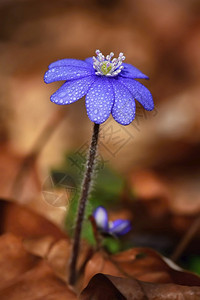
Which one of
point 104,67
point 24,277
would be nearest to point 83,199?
point 24,277

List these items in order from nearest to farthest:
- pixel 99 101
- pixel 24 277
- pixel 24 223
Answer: pixel 99 101
pixel 24 277
pixel 24 223

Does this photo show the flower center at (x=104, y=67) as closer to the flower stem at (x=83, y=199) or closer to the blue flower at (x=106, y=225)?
the flower stem at (x=83, y=199)

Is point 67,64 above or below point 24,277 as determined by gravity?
A: above

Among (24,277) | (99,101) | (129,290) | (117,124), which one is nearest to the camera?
(99,101)

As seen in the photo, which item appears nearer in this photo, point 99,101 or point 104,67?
point 99,101

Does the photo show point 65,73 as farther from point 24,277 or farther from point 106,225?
point 24,277

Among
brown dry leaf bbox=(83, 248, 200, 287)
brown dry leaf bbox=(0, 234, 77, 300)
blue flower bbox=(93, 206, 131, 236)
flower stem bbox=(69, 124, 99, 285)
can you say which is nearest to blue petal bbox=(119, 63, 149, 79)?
flower stem bbox=(69, 124, 99, 285)

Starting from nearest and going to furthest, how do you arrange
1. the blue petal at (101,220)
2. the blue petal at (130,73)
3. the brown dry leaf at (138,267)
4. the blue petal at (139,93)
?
the blue petal at (139,93), the blue petal at (130,73), the brown dry leaf at (138,267), the blue petal at (101,220)

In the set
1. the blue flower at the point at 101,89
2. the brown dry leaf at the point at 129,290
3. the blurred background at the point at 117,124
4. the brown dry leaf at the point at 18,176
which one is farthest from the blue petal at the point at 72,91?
the brown dry leaf at the point at 18,176

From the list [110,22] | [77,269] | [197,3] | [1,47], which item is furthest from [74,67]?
[197,3]
